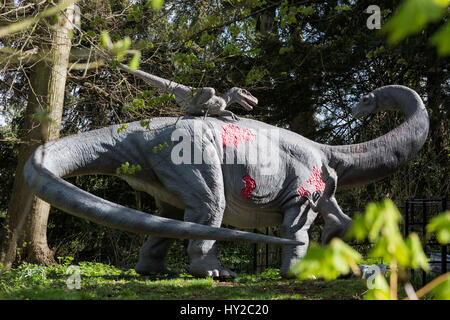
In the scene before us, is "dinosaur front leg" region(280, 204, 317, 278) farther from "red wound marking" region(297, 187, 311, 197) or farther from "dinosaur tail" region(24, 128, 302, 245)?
"dinosaur tail" region(24, 128, 302, 245)

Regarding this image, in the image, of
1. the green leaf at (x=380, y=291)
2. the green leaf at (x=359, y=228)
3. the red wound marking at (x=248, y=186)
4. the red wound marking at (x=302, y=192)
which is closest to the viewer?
the green leaf at (x=359, y=228)

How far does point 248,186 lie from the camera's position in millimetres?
6176

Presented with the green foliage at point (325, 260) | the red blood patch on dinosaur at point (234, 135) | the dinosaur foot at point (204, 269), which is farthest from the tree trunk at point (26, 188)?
the green foliage at point (325, 260)

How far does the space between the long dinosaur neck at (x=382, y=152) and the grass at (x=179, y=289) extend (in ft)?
5.32

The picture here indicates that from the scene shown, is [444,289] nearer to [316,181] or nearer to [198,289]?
[198,289]

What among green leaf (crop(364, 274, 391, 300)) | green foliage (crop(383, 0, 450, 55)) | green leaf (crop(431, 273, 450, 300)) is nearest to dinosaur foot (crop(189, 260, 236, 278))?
green leaf (crop(364, 274, 391, 300))

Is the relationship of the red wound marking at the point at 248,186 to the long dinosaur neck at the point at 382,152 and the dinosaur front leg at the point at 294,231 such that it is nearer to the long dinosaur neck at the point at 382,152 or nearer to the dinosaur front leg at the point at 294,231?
the dinosaur front leg at the point at 294,231

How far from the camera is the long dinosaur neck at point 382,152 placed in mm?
6871

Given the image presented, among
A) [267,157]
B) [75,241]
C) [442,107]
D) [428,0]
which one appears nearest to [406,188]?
[442,107]

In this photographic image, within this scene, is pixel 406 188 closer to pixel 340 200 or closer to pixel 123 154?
pixel 340 200

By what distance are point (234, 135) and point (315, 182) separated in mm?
1157

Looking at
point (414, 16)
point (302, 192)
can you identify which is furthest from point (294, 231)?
point (414, 16)

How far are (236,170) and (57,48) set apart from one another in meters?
3.95
